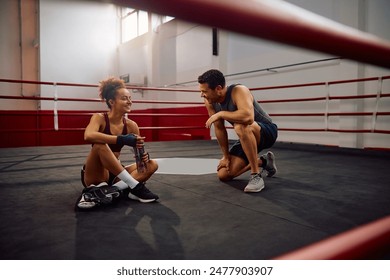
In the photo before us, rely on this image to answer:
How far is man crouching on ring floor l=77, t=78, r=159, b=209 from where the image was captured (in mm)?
1583

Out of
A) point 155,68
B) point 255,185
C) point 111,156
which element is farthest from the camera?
point 155,68

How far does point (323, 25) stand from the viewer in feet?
1.25

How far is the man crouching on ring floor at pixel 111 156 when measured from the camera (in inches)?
62.3

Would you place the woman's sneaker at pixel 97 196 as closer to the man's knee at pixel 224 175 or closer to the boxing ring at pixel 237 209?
the boxing ring at pixel 237 209

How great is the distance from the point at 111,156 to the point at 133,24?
805 cm

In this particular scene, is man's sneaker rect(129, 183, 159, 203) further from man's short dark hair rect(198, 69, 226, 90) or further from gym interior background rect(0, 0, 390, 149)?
gym interior background rect(0, 0, 390, 149)

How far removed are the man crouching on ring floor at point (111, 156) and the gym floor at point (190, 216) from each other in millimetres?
69

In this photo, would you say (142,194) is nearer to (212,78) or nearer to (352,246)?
(212,78)

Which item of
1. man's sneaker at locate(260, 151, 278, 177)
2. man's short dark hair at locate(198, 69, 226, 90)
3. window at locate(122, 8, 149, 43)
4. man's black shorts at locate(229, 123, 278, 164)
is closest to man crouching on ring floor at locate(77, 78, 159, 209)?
man's short dark hair at locate(198, 69, 226, 90)

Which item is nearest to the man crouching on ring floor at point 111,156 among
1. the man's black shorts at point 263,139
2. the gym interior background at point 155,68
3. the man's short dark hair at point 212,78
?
the man's short dark hair at point 212,78

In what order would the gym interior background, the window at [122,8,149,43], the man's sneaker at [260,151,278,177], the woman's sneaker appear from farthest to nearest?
the window at [122,8,149,43], the gym interior background, the man's sneaker at [260,151,278,177], the woman's sneaker

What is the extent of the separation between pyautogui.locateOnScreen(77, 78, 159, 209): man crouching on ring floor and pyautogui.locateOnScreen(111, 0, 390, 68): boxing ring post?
1254 millimetres

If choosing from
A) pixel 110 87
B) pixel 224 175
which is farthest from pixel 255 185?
pixel 110 87

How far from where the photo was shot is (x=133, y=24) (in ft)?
29.2
